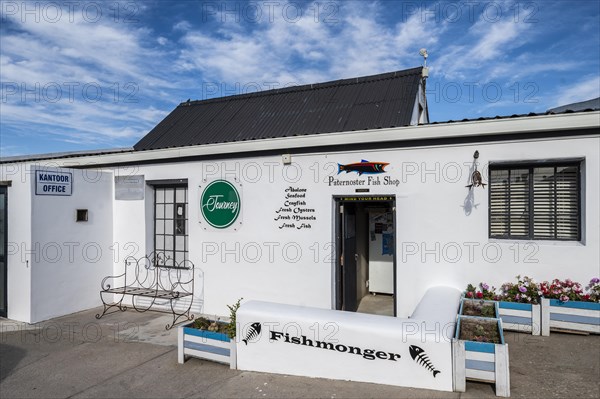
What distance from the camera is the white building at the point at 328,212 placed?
5910mm

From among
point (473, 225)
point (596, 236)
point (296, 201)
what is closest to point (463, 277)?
point (473, 225)

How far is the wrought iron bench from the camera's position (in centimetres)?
821

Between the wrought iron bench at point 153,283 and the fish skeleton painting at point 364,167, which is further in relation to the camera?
the wrought iron bench at point 153,283

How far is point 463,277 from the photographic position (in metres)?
6.21

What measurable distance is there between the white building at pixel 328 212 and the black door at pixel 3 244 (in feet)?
0.15

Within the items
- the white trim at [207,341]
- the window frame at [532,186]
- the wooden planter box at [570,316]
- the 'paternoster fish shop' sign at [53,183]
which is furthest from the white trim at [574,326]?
the 'paternoster fish shop' sign at [53,183]

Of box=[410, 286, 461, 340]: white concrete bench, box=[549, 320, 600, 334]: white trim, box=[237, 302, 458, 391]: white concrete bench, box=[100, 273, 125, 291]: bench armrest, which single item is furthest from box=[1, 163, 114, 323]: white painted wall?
box=[549, 320, 600, 334]: white trim

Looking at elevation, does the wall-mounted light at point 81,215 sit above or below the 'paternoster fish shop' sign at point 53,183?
below

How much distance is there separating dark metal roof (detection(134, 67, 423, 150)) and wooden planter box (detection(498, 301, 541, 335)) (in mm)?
5221

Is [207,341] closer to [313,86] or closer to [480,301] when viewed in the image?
[480,301]

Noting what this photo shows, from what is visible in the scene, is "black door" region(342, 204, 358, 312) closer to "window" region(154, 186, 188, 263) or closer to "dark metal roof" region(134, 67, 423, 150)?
"dark metal roof" region(134, 67, 423, 150)

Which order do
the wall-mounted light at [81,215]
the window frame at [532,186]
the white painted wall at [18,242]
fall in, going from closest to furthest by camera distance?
the window frame at [532,186] < the white painted wall at [18,242] < the wall-mounted light at [81,215]

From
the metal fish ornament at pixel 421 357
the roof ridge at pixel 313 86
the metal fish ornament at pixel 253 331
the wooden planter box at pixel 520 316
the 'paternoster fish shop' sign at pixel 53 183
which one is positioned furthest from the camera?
the roof ridge at pixel 313 86

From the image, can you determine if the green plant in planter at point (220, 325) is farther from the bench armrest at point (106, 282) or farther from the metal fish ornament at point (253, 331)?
the bench armrest at point (106, 282)
